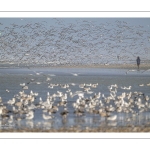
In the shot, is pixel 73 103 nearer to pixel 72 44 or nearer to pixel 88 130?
pixel 72 44

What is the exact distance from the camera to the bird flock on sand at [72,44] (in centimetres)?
1306

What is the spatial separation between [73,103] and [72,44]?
1119 mm

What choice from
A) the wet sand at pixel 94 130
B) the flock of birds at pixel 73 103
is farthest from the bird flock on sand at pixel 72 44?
the wet sand at pixel 94 130

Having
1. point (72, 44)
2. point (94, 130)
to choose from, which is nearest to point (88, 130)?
point (94, 130)

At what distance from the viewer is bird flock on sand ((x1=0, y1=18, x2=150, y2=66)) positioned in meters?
13.1

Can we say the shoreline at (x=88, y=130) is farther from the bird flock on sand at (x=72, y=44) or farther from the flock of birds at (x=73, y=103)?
the bird flock on sand at (x=72, y=44)

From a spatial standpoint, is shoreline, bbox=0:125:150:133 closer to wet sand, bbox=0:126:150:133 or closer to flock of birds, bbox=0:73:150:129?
wet sand, bbox=0:126:150:133

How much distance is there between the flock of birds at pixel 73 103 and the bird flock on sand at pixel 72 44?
0.73m

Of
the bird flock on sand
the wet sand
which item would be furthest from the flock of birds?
the bird flock on sand

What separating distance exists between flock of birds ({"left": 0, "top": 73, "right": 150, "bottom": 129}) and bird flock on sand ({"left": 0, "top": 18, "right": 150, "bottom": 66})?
0.73 m

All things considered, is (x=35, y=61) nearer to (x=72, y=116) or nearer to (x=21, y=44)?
(x=21, y=44)

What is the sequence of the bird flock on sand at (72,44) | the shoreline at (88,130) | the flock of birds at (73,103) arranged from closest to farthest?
the shoreline at (88,130)
the flock of birds at (73,103)
the bird flock on sand at (72,44)
